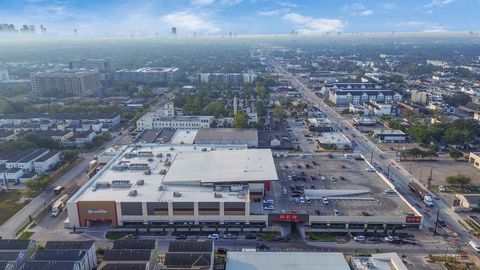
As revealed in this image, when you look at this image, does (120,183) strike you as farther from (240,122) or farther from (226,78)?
(226,78)

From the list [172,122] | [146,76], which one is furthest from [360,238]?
[146,76]

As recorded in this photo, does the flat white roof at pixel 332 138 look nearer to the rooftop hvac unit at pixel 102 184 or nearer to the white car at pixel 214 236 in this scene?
the white car at pixel 214 236

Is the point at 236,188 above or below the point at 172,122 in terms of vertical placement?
above

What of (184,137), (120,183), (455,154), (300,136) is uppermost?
(120,183)

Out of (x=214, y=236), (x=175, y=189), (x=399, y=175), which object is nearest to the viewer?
(x=214, y=236)

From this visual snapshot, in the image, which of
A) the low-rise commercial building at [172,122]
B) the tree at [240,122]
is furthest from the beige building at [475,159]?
the low-rise commercial building at [172,122]

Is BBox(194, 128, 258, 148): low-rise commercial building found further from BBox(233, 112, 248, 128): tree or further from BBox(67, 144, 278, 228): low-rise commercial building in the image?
BBox(67, 144, 278, 228): low-rise commercial building

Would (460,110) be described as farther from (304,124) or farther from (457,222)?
(457,222)

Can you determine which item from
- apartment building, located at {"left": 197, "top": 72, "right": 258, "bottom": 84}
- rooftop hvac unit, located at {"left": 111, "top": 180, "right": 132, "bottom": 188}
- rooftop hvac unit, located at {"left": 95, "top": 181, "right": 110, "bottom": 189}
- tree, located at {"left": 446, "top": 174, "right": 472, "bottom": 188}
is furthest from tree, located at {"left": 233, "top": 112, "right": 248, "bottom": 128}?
apartment building, located at {"left": 197, "top": 72, "right": 258, "bottom": 84}
